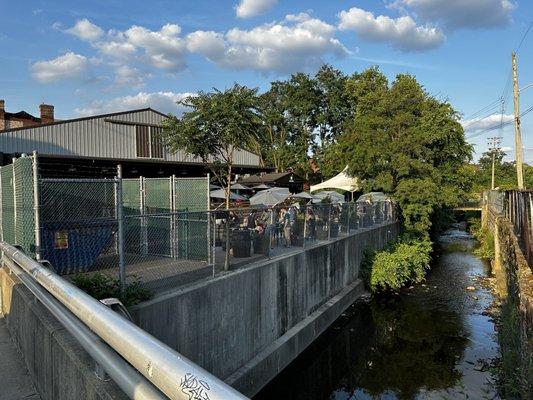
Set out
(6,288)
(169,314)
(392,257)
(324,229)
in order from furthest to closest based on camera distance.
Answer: (392,257) < (324,229) < (169,314) < (6,288)

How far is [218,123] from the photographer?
1897 cm

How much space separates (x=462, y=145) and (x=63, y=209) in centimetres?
2556

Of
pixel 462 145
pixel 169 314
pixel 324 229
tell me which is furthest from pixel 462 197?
pixel 169 314

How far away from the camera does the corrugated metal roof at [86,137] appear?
22.8 meters

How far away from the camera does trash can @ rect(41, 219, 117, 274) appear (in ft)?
23.0

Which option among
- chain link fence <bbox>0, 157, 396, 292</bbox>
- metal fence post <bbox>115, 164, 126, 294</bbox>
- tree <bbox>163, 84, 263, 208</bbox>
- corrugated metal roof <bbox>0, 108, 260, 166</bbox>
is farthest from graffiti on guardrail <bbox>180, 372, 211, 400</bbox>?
corrugated metal roof <bbox>0, 108, 260, 166</bbox>

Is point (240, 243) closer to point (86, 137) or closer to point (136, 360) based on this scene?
point (136, 360)

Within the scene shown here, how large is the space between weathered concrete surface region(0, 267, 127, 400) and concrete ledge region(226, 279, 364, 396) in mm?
4422

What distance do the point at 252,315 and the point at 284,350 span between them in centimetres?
178

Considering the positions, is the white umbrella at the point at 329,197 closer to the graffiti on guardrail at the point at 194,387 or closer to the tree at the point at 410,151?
the tree at the point at 410,151

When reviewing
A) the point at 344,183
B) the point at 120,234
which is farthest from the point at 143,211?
the point at 344,183

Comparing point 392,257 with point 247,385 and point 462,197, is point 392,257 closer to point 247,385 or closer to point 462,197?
point 462,197

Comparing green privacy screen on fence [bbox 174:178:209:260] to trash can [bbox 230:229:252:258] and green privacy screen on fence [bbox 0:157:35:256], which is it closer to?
trash can [bbox 230:229:252:258]

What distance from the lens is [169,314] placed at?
6.98m
